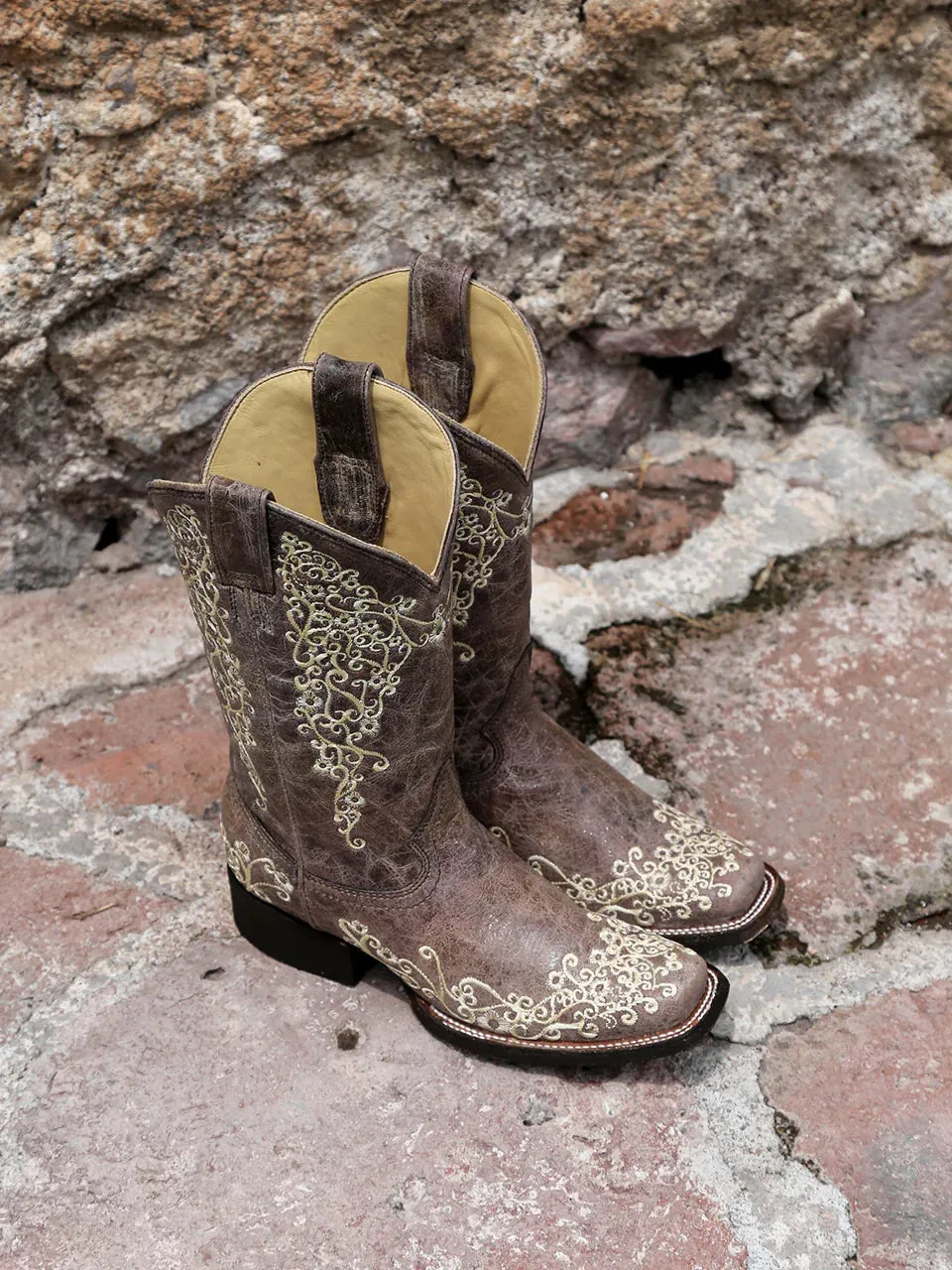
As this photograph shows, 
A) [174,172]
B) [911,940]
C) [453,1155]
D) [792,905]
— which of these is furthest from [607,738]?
[174,172]

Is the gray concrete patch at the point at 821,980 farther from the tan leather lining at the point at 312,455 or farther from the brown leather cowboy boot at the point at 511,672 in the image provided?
the tan leather lining at the point at 312,455

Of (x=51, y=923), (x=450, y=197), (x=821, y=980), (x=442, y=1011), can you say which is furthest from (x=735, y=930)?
(x=450, y=197)

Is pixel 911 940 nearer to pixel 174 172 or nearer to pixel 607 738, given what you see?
pixel 607 738

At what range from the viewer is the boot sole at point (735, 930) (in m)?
1.46

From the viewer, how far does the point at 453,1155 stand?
1260 millimetres

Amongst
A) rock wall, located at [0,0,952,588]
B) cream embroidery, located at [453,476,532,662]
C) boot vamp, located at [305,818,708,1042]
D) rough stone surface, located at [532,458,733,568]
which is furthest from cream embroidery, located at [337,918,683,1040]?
rock wall, located at [0,0,952,588]

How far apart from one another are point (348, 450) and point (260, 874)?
20.3 inches

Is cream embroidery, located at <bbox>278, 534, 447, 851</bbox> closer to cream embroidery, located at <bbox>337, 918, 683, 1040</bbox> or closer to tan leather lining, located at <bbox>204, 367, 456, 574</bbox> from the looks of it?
tan leather lining, located at <bbox>204, 367, 456, 574</bbox>

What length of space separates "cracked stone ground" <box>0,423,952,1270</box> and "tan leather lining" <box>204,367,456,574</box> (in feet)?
1.83

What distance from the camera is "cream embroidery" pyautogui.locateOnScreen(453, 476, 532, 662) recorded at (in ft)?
4.34

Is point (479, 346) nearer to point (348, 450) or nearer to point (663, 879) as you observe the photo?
point (348, 450)

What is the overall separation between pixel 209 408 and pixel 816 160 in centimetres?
113

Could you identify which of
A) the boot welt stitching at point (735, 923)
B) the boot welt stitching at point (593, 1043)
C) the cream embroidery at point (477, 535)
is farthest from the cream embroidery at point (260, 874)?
the boot welt stitching at point (735, 923)

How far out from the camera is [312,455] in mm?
1265
